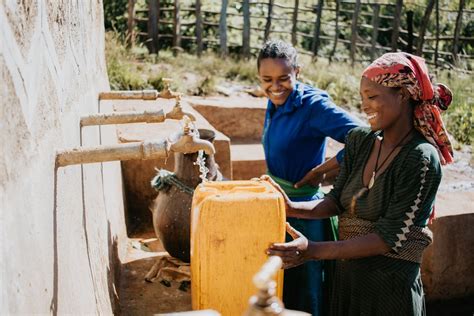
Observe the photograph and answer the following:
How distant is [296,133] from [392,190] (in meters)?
0.71

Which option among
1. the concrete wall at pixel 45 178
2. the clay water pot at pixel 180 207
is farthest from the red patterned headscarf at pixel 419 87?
the clay water pot at pixel 180 207

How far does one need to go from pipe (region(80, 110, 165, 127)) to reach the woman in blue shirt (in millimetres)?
550

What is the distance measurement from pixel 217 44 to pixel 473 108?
225 inches

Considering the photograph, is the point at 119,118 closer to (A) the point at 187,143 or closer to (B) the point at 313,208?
(A) the point at 187,143

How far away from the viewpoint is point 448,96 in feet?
6.92

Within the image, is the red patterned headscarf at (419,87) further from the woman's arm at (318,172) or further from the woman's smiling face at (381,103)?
the woman's arm at (318,172)

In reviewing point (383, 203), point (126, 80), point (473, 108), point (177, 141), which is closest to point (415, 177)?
point (383, 203)

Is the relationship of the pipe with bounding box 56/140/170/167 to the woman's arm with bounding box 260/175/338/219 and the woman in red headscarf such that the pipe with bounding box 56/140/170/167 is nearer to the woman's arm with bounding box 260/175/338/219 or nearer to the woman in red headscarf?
the woman in red headscarf

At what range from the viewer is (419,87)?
202 centimetres

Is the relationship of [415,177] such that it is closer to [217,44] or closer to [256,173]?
[256,173]

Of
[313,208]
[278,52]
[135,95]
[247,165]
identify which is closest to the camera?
[313,208]

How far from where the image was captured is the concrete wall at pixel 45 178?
3.76ft

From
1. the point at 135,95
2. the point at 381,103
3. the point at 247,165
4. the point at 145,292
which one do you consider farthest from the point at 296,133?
the point at 247,165

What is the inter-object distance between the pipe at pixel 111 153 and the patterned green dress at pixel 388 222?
2.63ft
